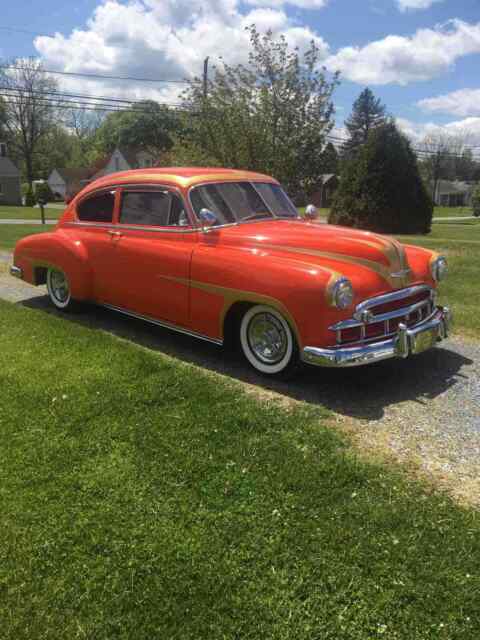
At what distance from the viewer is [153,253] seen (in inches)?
202

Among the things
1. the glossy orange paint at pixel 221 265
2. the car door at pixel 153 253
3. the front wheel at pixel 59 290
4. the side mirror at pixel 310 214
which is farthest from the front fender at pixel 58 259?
the side mirror at pixel 310 214

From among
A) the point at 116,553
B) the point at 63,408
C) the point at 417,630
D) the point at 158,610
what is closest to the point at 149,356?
the point at 63,408

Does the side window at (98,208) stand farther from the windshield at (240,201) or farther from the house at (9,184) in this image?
the house at (9,184)

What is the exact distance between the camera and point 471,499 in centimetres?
292

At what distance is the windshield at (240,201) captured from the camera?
16.6ft

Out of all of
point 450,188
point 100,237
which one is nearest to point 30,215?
point 100,237

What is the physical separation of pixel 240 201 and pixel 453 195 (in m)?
93.9

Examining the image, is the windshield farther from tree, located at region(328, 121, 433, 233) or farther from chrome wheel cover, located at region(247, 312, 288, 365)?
tree, located at region(328, 121, 433, 233)

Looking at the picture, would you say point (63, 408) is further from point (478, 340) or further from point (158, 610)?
point (478, 340)

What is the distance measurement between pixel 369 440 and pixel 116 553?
182cm

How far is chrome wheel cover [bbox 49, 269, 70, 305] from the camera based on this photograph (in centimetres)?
660

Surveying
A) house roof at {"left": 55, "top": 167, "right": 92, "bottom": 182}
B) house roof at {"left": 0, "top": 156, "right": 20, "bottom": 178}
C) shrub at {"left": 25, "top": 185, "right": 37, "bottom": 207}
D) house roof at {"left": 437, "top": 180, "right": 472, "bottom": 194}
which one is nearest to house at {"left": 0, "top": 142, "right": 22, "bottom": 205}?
house roof at {"left": 0, "top": 156, "right": 20, "bottom": 178}

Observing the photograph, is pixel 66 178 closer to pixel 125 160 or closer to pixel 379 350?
pixel 125 160

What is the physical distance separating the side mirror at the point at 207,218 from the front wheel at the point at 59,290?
2.43 m
